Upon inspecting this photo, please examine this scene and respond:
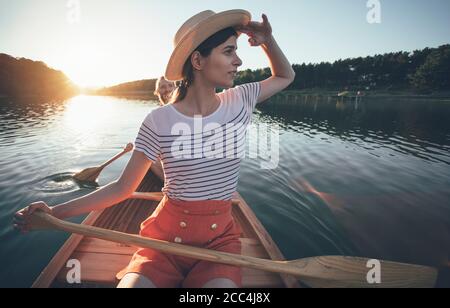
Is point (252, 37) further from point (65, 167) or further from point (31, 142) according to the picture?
point (31, 142)

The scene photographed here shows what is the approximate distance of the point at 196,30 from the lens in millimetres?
1976

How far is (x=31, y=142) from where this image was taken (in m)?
13.8

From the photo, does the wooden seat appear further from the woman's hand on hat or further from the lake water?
the woman's hand on hat

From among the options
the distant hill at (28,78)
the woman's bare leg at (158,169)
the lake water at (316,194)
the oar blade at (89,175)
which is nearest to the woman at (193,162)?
the lake water at (316,194)

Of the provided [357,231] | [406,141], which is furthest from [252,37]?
[406,141]

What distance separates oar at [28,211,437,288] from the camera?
76.9 inches

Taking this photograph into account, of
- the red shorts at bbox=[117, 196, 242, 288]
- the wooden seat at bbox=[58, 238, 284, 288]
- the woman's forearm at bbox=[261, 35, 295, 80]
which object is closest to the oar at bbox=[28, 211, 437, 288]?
the red shorts at bbox=[117, 196, 242, 288]

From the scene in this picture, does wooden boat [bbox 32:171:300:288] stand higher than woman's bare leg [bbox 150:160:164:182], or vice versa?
woman's bare leg [bbox 150:160:164:182]

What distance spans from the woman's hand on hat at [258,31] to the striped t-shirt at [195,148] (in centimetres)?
76

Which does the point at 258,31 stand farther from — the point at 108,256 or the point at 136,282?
the point at 108,256

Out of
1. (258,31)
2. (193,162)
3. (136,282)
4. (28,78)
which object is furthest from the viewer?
(28,78)

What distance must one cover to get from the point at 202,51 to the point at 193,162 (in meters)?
0.95

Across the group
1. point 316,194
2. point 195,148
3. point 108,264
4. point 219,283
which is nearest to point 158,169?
point 108,264

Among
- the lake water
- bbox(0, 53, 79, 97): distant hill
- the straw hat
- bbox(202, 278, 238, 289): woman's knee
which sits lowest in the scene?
the lake water
